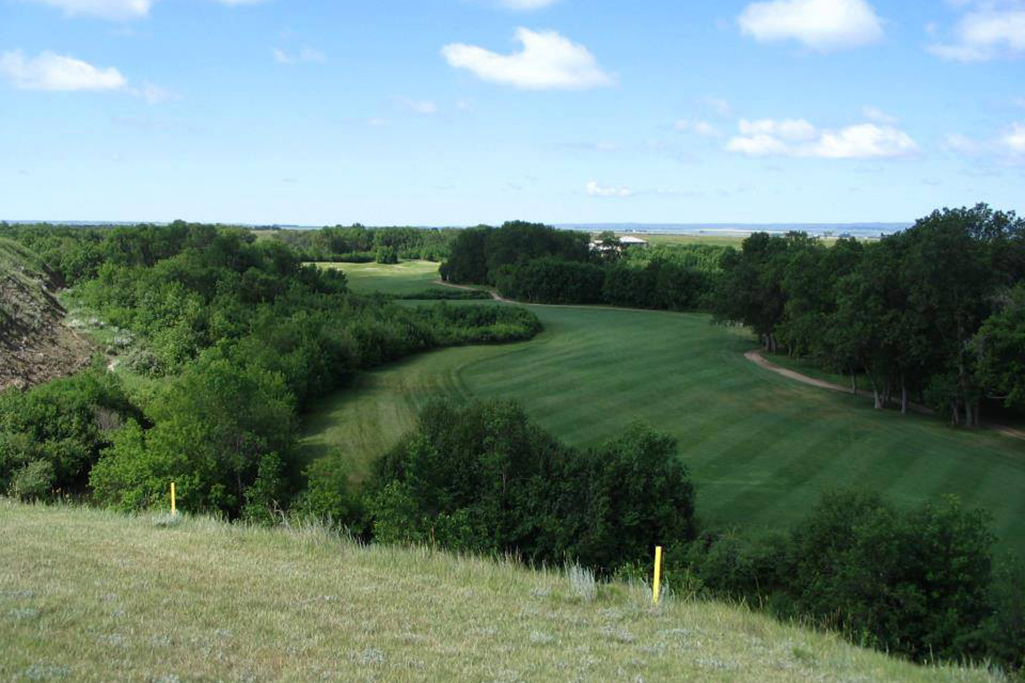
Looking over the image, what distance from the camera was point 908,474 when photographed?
1330 inches

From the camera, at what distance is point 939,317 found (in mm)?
41250

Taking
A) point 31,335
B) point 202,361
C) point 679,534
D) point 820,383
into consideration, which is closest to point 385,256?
point 820,383

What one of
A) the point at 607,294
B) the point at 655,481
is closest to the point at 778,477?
the point at 655,481

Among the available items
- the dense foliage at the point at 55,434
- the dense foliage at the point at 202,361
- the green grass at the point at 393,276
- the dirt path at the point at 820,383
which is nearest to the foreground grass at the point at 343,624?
the dense foliage at the point at 202,361

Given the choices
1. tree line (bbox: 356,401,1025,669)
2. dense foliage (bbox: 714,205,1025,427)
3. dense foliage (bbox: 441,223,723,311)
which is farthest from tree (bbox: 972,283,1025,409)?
dense foliage (bbox: 441,223,723,311)

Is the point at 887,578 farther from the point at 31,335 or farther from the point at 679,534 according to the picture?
the point at 31,335

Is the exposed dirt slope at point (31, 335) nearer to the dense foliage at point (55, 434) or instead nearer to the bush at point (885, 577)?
the dense foliage at point (55, 434)

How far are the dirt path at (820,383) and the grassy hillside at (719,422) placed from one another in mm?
990

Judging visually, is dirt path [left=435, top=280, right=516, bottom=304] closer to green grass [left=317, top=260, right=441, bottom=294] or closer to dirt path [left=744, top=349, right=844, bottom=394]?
green grass [left=317, top=260, right=441, bottom=294]

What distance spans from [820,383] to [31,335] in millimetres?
46716

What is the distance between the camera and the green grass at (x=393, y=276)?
108312 mm

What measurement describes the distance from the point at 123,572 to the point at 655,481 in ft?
52.1

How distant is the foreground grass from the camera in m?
7.89

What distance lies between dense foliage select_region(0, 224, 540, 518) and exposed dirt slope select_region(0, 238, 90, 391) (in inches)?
106
